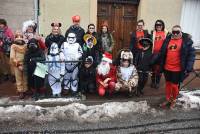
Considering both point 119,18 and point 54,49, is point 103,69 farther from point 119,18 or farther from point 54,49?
point 119,18

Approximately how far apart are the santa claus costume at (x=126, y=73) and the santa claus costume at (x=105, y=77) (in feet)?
0.47

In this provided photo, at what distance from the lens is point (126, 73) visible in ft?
23.2

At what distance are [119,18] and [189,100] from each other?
140 inches

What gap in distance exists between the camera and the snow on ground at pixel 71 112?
19.8 ft

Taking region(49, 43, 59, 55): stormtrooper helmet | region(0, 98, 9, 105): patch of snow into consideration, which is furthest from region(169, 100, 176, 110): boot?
region(0, 98, 9, 105): patch of snow

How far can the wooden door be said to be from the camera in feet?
30.7

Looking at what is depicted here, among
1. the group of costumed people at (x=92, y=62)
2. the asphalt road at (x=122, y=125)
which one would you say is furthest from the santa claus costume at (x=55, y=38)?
the asphalt road at (x=122, y=125)

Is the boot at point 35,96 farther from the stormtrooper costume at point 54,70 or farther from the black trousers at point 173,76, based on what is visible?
the black trousers at point 173,76

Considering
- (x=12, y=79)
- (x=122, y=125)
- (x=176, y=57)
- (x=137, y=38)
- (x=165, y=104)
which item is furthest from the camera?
(x=12, y=79)

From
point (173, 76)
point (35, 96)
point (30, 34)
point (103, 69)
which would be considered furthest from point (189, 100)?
point (30, 34)

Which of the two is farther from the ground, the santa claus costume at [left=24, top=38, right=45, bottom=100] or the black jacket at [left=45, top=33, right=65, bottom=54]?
the black jacket at [left=45, top=33, right=65, bottom=54]

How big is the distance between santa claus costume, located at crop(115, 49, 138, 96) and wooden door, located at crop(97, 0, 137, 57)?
2512 mm

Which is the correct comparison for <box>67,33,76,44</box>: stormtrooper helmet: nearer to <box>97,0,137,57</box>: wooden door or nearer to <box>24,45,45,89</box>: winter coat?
<box>24,45,45,89</box>: winter coat

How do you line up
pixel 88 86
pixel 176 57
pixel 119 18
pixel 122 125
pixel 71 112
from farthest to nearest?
pixel 119 18 < pixel 88 86 < pixel 176 57 < pixel 71 112 < pixel 122 125
